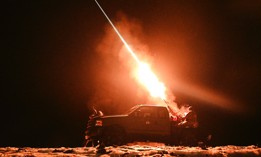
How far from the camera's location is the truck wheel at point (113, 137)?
15742 mm

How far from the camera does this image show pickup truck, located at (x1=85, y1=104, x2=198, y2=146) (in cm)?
1582

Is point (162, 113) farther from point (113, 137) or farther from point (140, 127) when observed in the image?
point (113, 137)

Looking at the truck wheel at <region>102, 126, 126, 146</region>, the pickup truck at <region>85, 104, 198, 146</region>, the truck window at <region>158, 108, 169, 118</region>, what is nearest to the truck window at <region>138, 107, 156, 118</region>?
the pickup truck at <region>85, 104, 198, 146</region>

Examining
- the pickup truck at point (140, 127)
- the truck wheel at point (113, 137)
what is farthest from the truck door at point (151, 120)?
the truck wheel at point (113, 137)

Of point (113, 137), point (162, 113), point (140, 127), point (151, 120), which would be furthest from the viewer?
point (162, 113)

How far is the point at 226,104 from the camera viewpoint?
32.8 meters

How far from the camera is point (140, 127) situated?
15938mm

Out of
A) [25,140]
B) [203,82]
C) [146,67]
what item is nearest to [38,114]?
[25,140]

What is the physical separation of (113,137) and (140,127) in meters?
1.27

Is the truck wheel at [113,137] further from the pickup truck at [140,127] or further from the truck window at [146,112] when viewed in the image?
the truck window at [146,112]

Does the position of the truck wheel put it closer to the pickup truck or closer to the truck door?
the pickup truck

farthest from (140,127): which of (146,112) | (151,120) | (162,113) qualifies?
(162,113)

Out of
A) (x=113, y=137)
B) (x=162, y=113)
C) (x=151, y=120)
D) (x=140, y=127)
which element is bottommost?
(x=113, y=137)

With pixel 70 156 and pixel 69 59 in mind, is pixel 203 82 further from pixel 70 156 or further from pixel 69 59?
pixel 70 156
